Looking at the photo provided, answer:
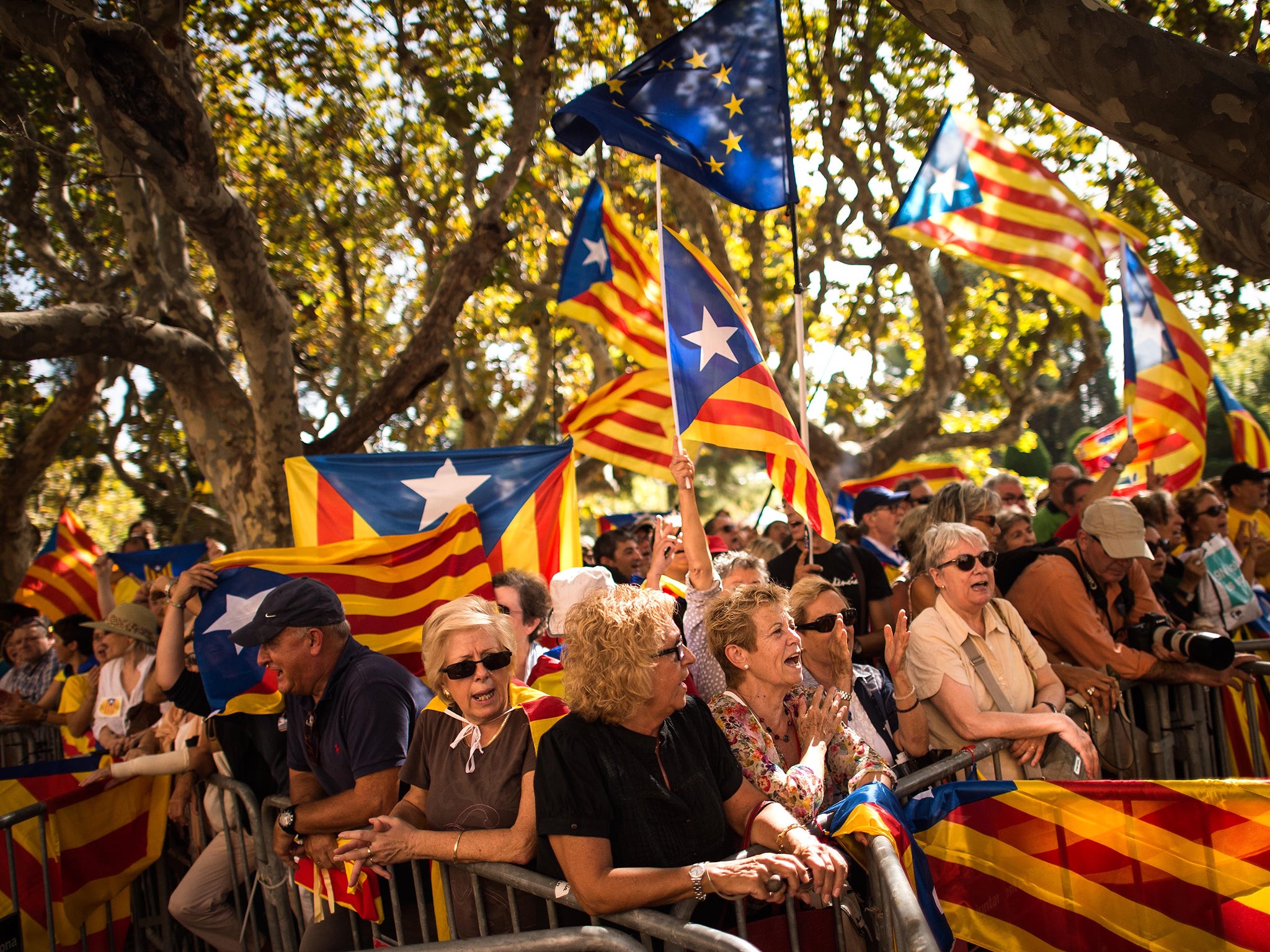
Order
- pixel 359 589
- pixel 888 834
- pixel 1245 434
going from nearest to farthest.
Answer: pixel 888 834 < pixel 359 589 < pixel 1245 434

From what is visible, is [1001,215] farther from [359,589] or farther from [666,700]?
[666,700]

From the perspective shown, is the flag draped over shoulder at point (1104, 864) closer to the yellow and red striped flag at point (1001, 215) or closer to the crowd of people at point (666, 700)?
the crowd of people at point (666, 700)

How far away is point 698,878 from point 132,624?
4536 millimetres

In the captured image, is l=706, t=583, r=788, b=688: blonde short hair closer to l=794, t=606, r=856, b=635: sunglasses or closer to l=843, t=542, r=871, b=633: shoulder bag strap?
l=794, t=606, r=856, b=635: sunglasses

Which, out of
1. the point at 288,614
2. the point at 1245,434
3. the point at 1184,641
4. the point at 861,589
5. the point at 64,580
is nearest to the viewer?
the point at 288,614

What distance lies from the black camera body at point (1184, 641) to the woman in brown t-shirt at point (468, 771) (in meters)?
3.15

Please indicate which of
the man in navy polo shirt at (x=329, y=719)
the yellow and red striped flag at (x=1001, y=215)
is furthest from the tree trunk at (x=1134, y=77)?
the yellow and red striped flag at (x=1001, y=215)

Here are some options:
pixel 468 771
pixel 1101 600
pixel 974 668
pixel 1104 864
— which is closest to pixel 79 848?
pixel 468 771

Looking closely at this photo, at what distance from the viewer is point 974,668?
14.1ft

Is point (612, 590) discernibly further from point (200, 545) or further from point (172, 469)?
point (172, 469)

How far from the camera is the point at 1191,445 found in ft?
27.9

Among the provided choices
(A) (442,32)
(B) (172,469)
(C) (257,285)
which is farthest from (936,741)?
(B) (172,469)

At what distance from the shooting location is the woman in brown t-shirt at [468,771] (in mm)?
3270

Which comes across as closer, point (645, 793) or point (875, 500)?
point (645, 793)
